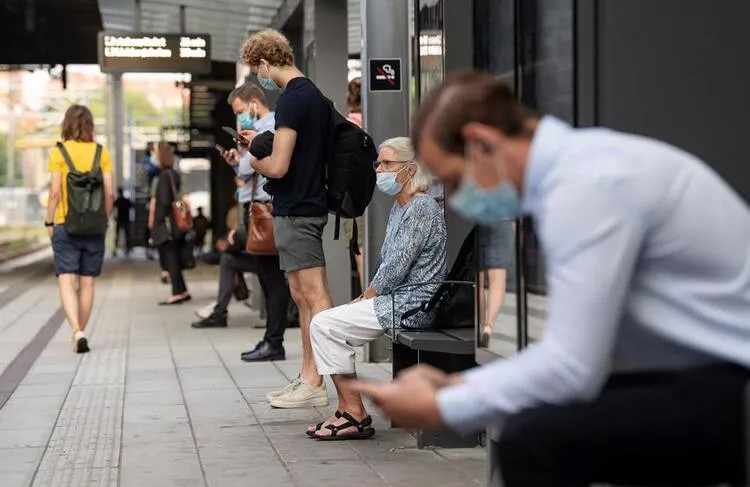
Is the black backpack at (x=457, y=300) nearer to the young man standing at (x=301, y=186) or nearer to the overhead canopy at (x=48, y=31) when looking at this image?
the young man standing at (x=301, y=186)

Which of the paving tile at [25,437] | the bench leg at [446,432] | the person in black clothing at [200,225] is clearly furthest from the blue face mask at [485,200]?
the person in black clothing at [200,225]

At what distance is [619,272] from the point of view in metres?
2.41

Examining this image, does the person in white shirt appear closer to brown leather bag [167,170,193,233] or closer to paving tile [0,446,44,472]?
paving tile [0,446,44,472]

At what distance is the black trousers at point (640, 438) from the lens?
8.01 feet

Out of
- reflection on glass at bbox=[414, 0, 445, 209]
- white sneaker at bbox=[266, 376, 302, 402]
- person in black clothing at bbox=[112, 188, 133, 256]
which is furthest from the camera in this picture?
person in black clothing at bbox=[112, 188, 133, 256]

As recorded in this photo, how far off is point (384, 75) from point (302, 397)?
2.91m

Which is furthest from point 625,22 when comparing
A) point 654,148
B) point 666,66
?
point 654,148

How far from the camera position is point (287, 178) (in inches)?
296

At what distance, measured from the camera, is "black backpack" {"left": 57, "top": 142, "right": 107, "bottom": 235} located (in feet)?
36.7

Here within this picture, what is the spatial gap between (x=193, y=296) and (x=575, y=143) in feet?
53.3

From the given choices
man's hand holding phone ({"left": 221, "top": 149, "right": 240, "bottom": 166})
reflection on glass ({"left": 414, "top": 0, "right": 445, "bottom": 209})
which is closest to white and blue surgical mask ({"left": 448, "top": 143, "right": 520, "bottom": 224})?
reflection on glass ({"left": 414, "top": 0, "right": 445, "bottom": 209})

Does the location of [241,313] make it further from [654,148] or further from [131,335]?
[654,148]

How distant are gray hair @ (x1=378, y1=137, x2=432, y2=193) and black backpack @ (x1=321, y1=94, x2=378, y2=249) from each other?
38cm

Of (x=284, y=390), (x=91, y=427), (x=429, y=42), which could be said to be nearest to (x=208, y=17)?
(x=429, y=42)
